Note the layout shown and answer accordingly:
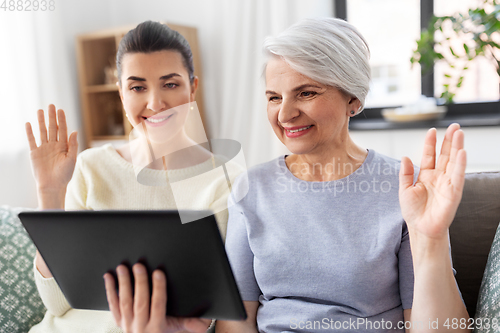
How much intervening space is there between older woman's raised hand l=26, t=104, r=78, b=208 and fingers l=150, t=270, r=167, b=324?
0.51 meters

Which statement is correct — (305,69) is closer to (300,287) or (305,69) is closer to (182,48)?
(182,48)

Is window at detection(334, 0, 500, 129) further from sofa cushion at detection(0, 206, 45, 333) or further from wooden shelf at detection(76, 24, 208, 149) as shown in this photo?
sofa cushion at detection(0, 206, 45, 333)

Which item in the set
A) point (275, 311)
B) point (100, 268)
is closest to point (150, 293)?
point (100, 268)

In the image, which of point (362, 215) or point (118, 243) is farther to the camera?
point (362, 215)

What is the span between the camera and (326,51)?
37.5 inches

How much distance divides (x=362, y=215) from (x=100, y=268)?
0.57 m

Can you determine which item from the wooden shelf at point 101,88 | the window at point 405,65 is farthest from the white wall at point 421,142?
the wooden shelf at point 101,88

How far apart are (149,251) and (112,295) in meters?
0.13

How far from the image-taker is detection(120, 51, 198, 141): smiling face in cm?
106

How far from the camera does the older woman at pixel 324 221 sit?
938 millimetres

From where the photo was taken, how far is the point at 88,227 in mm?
694

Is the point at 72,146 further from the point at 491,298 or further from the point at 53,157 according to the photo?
the point at 491,298

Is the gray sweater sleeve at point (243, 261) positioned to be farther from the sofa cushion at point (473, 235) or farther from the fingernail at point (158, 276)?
the sofa cushion at point (473, 235)

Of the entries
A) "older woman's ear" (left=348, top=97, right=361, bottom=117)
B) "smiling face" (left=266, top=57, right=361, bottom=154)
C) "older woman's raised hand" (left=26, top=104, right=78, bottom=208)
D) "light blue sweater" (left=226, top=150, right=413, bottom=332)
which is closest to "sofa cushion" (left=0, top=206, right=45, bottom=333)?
"older woman's raised hand" (left=26, top=104, right=78, bottom=208)
